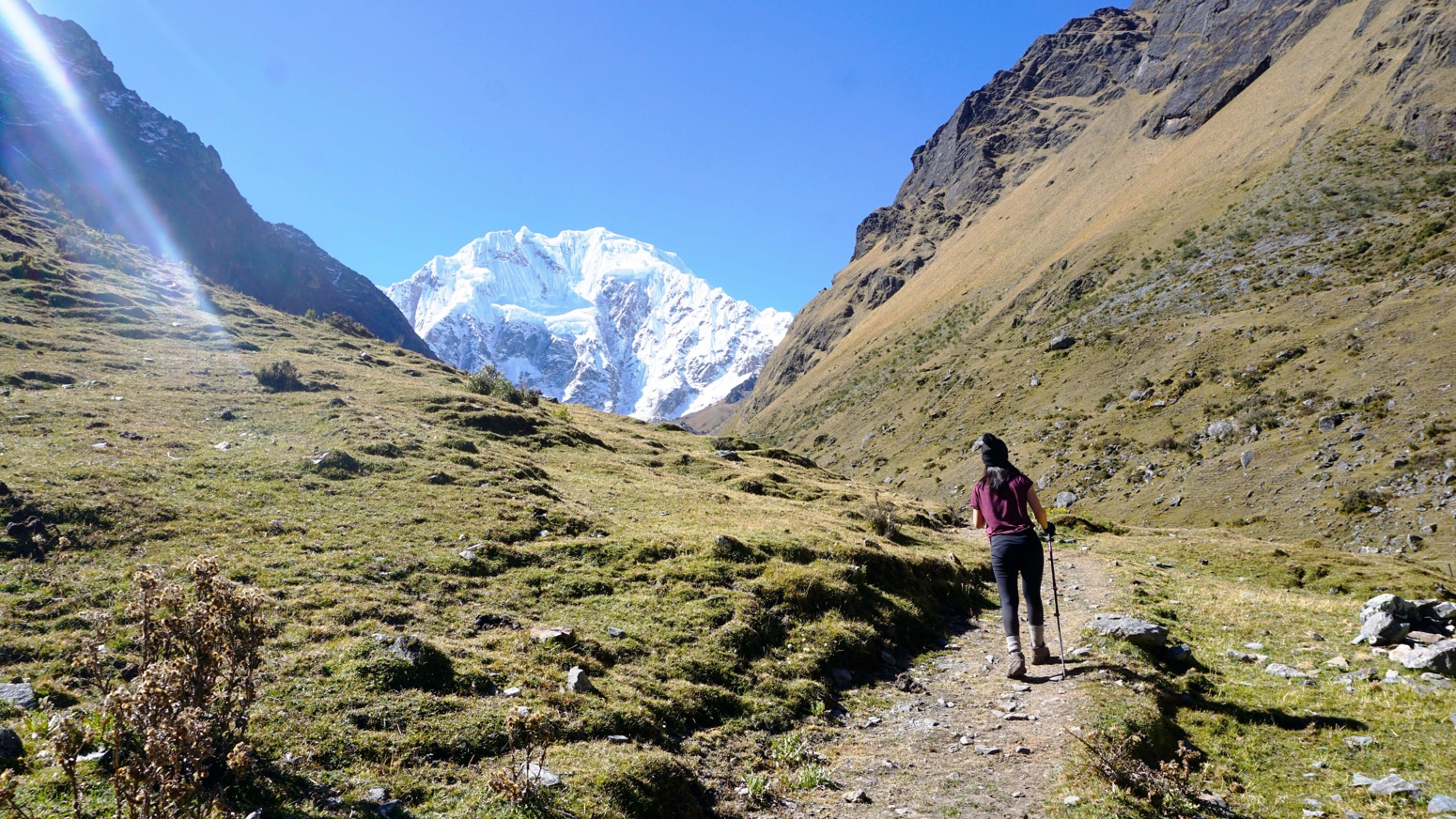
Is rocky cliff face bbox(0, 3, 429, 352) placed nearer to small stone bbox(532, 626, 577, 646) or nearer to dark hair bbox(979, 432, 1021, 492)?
small stone bbox(532, 626, 577, 646)

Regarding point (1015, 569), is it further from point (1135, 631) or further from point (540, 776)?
point (540, 776)

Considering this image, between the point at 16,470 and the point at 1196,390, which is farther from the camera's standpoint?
the point at 1196,390

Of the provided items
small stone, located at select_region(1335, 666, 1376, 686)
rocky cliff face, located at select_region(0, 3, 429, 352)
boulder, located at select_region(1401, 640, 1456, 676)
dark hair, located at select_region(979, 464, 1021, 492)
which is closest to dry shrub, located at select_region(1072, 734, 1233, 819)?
dark hair, located at select_region(979, 464, 1021, 492)

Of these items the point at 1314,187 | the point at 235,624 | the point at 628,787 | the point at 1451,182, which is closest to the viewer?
the point at 235,624

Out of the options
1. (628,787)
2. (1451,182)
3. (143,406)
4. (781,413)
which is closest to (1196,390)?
(1451,182)

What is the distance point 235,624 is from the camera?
6.22 metres

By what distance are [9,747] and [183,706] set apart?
2536mm

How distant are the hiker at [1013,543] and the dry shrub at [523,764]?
715cm

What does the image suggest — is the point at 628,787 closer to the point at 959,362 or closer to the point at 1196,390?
the point at 1196,390

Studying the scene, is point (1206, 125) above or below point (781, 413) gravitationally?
above

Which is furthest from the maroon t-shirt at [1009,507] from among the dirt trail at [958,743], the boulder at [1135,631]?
the boulder at [1135,631]

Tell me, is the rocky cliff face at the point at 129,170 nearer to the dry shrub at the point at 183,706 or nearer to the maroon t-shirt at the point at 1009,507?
the dry shrub at the point at 183,706

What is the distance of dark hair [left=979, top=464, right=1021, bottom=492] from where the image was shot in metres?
10.3

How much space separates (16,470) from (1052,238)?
128m
